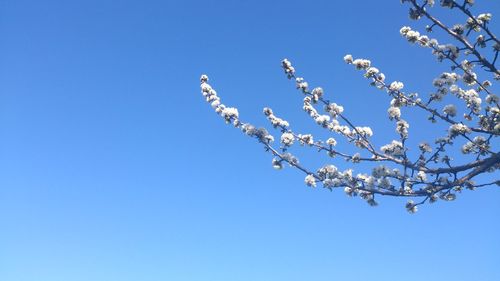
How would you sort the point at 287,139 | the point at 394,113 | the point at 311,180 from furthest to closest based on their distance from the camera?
the point at 287,139
the point at 311,180
the point at 394,113

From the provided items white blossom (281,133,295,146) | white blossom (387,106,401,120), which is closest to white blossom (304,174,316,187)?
white blossom (281,133,295,146)

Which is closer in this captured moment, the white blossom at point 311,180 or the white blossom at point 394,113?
the white blossom at point 394,113

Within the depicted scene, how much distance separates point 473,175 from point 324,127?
3855 millimetres

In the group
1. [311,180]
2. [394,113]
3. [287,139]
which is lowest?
[311,180]

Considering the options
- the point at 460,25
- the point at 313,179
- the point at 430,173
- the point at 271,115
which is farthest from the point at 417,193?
the point at 271,115

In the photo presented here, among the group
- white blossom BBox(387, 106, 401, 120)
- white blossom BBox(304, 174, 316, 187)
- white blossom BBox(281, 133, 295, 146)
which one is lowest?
white blossom BBox(304, 174, 316, 187)

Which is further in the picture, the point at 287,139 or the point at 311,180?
the point at 287,139

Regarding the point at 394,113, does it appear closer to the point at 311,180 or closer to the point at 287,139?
the point at 311,180

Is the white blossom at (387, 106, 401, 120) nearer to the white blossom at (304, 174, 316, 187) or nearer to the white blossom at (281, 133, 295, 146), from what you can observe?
the white blossom at (304, 174, 316, 187)

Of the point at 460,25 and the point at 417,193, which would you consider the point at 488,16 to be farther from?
the point at 417,193

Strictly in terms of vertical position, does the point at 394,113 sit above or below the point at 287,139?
above

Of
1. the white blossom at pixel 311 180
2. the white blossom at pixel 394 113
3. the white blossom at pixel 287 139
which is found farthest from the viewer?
the white blossom at pixel 287 139

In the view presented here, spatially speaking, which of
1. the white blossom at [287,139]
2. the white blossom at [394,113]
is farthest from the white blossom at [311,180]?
the white blossom at [394,113]

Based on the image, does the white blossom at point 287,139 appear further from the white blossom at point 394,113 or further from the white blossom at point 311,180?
the white blossom at point 394,113
